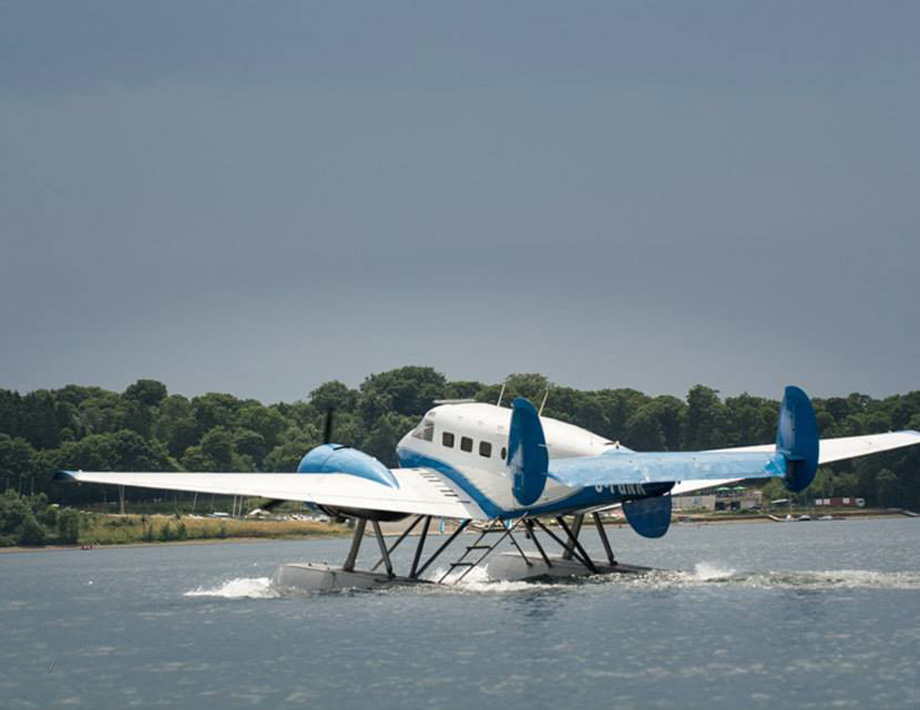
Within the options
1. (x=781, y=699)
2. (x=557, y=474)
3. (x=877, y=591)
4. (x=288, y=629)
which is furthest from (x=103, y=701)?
(x=877, y=591)

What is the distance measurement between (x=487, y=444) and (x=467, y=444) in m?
0.92

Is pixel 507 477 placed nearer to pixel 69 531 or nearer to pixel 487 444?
pixel 487 444

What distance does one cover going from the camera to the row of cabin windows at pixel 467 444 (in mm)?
47156

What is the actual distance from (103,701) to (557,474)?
56.8 feet

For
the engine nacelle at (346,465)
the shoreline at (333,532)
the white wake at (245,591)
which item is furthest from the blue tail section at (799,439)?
the shoreline at (333,532)

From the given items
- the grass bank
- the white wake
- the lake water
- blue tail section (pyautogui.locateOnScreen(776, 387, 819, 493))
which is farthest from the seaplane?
the grass bank

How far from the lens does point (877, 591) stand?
44250 mm

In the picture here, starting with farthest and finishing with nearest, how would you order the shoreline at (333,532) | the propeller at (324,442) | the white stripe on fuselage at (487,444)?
the shoreline at (333,532), the propeller at (324,442), the white stripe on fuselage at (487,444)

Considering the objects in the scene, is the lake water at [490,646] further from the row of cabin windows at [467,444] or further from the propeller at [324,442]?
the row of cabin windows at [467,444]

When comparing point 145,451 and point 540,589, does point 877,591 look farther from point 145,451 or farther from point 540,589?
point 145,451

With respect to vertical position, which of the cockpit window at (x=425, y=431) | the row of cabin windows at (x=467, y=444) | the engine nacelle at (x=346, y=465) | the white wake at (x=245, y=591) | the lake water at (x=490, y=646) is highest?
the cockpit window at (x=425, y=431)

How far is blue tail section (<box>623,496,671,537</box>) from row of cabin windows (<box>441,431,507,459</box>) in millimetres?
4439

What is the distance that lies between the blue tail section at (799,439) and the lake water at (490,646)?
3.52 meters

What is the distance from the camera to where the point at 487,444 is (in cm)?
4738
